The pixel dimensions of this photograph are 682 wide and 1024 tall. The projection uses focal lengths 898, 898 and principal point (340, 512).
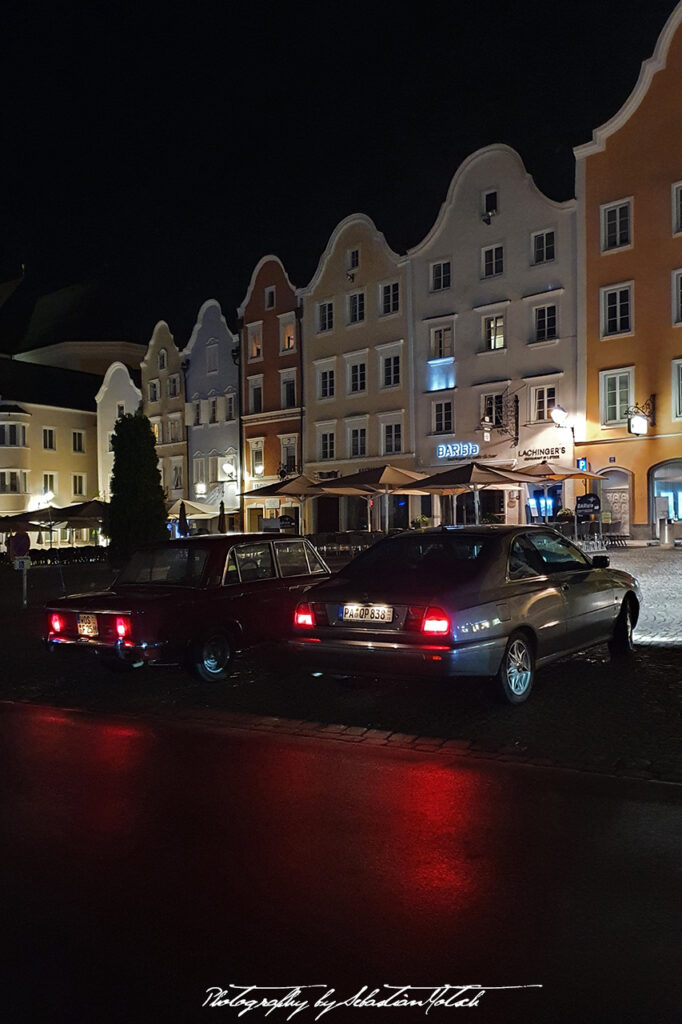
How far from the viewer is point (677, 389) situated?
32.5 meters

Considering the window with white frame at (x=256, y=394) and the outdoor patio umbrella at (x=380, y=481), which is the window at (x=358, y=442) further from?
the outdoor patio umbrella at (x=380, y=481)

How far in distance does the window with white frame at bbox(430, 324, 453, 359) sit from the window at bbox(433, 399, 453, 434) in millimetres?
2104

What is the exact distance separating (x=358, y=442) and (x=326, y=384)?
3.74m

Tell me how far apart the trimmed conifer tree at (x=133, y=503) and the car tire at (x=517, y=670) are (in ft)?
71.8

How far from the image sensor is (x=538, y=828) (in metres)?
5.02

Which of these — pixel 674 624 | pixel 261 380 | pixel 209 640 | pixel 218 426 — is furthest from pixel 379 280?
pixel 209 640

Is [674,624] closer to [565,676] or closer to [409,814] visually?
[565,676]

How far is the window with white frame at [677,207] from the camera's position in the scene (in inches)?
1281

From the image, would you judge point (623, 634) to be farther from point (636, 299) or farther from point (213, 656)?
point (636, 299)

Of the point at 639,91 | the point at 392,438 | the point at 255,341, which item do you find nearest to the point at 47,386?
the point at 255,341

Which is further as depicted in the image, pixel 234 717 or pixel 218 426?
pixel 218 426

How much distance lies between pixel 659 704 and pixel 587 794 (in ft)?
8.75

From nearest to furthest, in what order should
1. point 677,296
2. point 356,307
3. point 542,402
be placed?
point 677,296
point 542,402
point 356,307

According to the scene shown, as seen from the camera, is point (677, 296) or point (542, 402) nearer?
point (677, 296)
